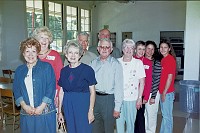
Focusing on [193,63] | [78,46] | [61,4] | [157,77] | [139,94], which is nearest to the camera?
[78,46]

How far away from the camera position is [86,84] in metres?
2.23

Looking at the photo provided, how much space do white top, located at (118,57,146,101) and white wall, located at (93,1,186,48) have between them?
8.01m

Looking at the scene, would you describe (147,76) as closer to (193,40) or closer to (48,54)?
(48,54)

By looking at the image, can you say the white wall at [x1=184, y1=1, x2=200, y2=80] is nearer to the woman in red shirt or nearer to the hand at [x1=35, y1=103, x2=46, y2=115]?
the woman in red shirt

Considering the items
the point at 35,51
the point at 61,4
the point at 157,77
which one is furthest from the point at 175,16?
the point at 35,51

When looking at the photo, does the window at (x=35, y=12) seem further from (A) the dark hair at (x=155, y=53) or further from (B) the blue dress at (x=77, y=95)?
(B) the blue dress at (x=77, y=95)

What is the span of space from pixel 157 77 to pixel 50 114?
5.11 feet

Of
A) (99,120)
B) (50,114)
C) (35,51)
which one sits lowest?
(99,120)

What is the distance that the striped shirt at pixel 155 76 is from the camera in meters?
3.10

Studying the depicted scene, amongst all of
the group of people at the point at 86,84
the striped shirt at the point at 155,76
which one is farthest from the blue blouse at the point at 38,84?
the striped shirt at the point at 155,76

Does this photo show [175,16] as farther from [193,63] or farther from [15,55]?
[15,55]

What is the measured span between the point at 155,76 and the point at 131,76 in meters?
0.58

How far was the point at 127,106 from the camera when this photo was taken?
2.72 m

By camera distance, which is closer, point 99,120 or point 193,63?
point 99,120
